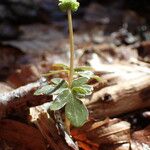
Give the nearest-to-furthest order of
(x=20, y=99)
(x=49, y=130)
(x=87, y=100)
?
(x=49, y=130) < (x=20, y=99) < (x=87, y=100)

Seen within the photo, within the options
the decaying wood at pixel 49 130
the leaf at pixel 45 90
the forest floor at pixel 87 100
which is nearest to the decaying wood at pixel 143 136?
the forest floor at pixel 87 100

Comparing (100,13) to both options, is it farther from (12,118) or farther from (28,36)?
(12,118)

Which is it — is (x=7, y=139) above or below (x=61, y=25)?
below

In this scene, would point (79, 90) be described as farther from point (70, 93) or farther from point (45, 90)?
point (45, 90)

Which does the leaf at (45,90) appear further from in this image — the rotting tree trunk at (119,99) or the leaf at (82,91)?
the rotting tree trunk at (119,99)

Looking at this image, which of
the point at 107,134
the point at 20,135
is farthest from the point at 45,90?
the point at 107,134

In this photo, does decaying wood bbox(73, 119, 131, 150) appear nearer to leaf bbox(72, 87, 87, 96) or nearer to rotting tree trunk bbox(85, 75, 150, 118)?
rotting tree trunk bbox(85, 75, 150, 118)

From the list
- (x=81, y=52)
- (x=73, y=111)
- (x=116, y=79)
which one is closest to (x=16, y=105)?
(x=73, y=111)

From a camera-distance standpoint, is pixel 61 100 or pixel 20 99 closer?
pixel 61 100
